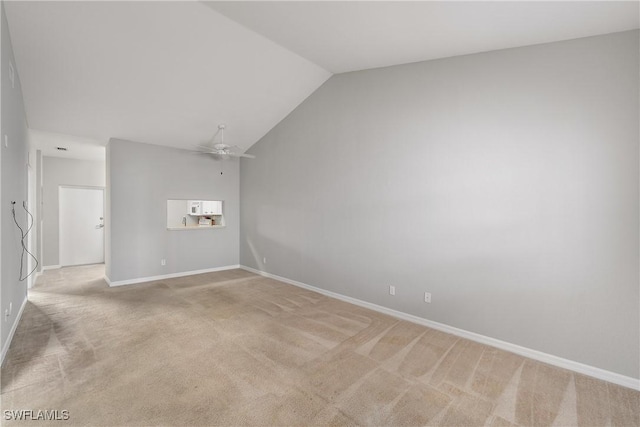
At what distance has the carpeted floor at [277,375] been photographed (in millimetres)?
2178

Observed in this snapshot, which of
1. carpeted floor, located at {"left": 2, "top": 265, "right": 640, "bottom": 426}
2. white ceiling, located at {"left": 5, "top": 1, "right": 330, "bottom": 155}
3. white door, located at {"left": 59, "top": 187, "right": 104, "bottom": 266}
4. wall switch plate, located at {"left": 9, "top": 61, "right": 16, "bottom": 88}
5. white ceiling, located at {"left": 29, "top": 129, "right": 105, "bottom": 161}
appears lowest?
carpeted floor, located at {"left": 2, "top": 265, "right": 640, "bottom": 426}

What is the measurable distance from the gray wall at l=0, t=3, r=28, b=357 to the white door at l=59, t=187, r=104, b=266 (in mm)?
4416

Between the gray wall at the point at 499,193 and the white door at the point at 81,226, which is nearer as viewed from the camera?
the gray wall at the point at 499,193

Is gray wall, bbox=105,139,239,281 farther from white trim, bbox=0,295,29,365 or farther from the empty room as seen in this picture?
white trim, bbox=0,295,29,365

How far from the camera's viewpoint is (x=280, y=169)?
19.8ft

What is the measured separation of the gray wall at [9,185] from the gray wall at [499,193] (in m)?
3.96

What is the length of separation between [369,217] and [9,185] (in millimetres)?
4393

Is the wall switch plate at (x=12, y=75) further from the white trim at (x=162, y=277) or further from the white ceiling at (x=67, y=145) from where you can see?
the white trim at (x=162, y=277)

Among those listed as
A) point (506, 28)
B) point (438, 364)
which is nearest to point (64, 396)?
point (438, 364)

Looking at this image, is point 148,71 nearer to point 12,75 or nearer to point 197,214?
point 12,75

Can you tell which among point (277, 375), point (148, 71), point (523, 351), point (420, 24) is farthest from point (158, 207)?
point (523, 351)

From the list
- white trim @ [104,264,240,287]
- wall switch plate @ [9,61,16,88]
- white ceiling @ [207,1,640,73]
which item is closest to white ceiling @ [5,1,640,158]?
white ceiling @ [207,1,640,73]

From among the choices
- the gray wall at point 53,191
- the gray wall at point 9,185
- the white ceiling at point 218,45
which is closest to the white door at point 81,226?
the gray wall at point 53,191

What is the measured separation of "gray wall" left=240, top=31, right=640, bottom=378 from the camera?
8.71ft
